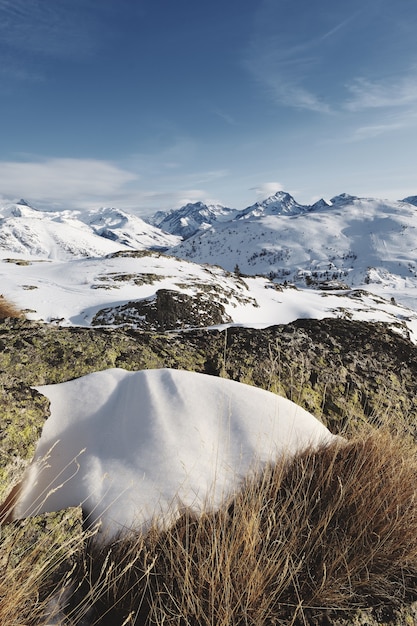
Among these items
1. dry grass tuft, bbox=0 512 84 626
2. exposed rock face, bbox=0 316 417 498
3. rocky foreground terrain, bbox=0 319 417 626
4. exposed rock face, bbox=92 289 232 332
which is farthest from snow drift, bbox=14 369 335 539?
exposed rock face, bbox=92 289 232 332

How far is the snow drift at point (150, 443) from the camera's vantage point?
2283 millimetres

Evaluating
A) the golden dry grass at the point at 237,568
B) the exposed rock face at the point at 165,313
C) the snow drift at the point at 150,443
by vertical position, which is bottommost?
the exposed rock face at the point at 165,313

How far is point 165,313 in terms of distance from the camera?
17.5m

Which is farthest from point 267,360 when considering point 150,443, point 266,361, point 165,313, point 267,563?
point 165,313

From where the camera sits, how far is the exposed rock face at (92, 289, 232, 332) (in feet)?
54.7

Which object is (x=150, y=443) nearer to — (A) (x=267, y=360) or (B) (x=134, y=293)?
(A) (x=267, y=360)

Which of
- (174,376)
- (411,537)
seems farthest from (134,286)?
(411,537)

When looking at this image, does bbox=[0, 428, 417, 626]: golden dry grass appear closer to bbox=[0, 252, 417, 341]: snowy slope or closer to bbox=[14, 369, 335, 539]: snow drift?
bbox=[14, 369, 335, 539]: snow drift

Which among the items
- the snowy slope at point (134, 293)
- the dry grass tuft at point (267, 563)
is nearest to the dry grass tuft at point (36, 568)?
the dry grass tuft at point (267, 563)

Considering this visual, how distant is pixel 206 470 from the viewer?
251cm

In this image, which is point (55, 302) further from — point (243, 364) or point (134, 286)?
point (243, 364)

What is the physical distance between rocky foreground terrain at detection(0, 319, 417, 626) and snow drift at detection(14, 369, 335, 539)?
1.31 ft

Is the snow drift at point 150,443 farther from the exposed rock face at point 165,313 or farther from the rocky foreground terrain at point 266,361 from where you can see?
the exposed rock face at point 165,313

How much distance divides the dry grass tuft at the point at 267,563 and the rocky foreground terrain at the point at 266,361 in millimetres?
1105
